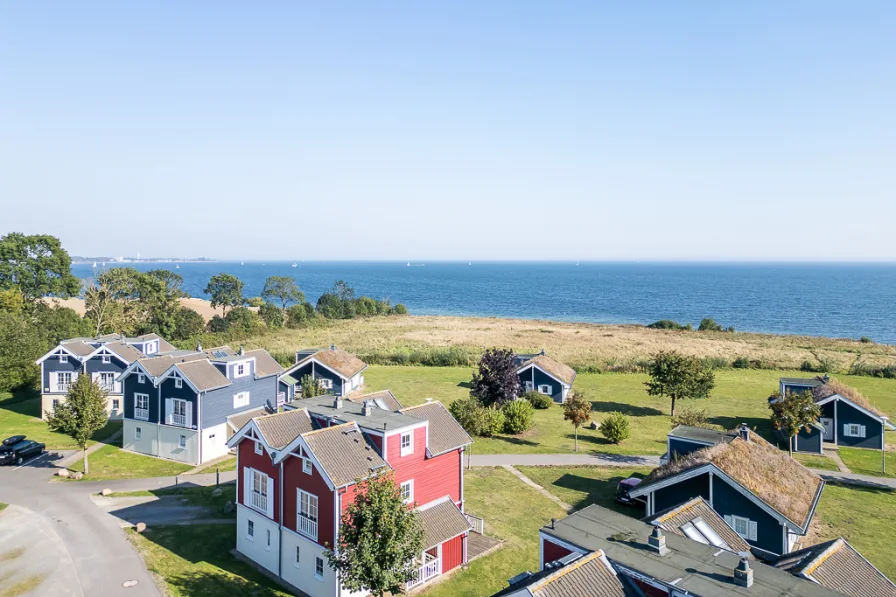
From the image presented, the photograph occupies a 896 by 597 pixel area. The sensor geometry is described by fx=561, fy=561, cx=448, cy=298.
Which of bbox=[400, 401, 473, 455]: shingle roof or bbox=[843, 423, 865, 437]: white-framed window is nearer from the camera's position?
bbox=[400, 401, 473, 455]: shingle roof

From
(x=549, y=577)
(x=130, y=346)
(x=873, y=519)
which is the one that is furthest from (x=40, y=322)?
(x=873, y=519)

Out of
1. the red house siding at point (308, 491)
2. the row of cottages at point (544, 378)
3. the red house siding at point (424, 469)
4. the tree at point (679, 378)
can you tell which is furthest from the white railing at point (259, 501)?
the tree at point (679, 378)

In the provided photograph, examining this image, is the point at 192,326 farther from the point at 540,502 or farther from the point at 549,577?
the point at 549,577

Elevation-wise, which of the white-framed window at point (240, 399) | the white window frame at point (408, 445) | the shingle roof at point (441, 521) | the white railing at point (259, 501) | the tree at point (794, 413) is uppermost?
the white window frame at point (408, 445)

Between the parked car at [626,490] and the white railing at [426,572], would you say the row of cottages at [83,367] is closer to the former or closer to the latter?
the white railing at [426,572]

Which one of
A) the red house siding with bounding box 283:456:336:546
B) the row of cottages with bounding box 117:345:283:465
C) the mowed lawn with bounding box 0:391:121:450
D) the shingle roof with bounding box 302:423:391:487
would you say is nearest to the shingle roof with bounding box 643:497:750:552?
the shingle roof with bounding box 302:423:391:487

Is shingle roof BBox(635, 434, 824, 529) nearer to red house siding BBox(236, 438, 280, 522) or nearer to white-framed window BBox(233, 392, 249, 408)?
red house siding BBox(236, 438, 280, 522)
